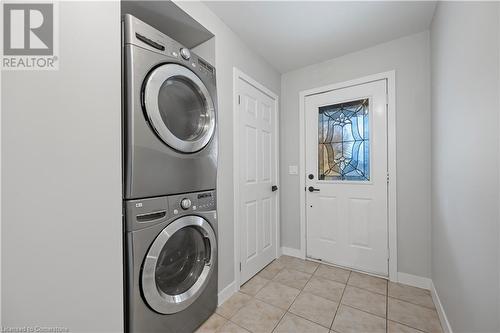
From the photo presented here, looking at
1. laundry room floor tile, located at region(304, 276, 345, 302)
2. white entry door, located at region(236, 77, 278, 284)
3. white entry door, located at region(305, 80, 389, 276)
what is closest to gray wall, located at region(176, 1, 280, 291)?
white entry door, located at region(236, 77, 278, 284)

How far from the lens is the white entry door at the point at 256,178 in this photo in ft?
6.72

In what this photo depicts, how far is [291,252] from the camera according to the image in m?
2.71

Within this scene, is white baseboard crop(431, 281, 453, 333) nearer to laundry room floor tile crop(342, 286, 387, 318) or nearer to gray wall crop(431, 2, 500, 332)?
gray wall crop(431, 2, 500, 332)

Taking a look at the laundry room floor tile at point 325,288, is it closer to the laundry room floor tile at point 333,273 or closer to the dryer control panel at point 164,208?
the laundry room floor tile at point 333,273

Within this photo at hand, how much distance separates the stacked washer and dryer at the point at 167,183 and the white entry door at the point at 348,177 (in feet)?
4.66

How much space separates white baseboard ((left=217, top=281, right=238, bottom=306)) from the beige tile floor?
0.12ft

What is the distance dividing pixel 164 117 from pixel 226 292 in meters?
1.52

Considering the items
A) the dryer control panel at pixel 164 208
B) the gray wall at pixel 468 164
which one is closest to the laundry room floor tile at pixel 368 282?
the gray wall at pixel 468 164

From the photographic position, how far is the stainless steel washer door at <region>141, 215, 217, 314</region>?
1.15 meters

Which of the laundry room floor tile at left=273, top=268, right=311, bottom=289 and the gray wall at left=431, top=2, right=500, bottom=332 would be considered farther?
the laundry room floor tile at left=273, top=268, right=311, bottom=289

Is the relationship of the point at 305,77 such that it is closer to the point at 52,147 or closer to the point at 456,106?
the point at 456,106

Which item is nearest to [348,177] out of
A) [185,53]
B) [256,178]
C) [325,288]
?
[256,178]

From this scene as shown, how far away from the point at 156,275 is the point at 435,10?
9.22ft

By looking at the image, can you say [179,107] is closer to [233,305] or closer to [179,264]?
[179,264]
